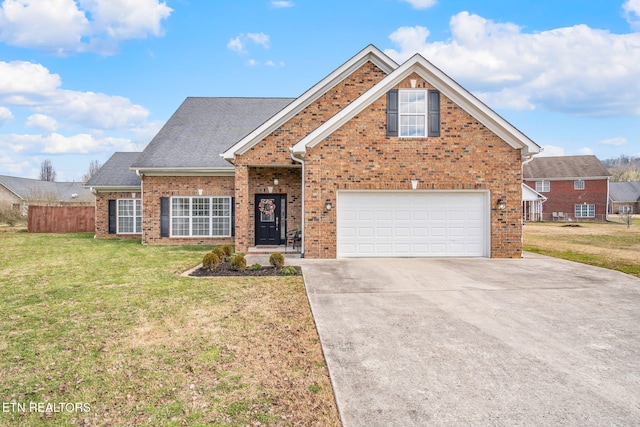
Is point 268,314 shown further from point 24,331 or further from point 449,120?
point 449,120

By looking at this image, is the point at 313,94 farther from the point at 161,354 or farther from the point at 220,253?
the point at 161,354

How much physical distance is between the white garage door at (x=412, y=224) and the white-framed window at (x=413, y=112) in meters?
2.04

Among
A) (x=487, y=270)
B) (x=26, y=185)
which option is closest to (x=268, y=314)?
(x=487, y=270)

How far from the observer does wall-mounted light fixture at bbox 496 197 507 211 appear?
12.1 m

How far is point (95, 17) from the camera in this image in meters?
14.6

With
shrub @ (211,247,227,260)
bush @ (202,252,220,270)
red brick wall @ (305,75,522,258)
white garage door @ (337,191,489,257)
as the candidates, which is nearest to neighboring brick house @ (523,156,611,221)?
red brick wall @ (305,75,522,258)

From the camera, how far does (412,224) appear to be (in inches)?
485

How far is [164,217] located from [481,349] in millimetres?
15039

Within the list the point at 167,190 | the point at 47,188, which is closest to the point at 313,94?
the point at 167,190

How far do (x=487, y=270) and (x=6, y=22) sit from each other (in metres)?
19.4

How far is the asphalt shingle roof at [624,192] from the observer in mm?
58656

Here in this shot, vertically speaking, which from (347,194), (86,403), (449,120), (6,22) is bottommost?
(86,403)

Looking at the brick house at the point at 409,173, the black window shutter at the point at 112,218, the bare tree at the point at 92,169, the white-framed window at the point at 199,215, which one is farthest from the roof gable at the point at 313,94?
the bare tree at the point at 92,169

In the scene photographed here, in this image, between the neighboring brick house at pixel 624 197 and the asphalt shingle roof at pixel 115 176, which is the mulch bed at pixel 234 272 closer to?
the asphalt shingle roof at pixel 115 176
